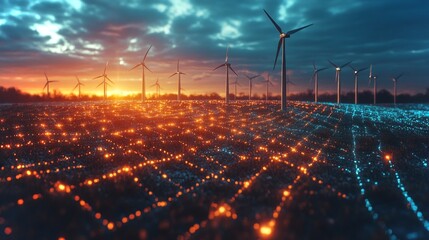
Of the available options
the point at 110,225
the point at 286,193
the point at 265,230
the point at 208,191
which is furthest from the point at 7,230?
the point at 286,193

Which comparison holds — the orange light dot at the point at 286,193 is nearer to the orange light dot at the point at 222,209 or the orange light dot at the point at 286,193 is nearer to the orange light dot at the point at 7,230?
the orange light dot at the point at 222,209

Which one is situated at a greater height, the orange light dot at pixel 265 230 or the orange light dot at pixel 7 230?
the orange light dot at pixel 7 230

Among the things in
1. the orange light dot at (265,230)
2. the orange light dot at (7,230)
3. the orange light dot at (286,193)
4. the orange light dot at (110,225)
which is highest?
the orange light dot at (110,225)

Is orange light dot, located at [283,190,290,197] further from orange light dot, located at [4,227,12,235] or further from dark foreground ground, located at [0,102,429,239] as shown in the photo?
orange light dot, located at [4,227,12,235]

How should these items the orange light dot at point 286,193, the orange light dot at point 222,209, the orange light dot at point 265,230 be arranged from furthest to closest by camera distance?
1. the orange light dot at point 286,193
2. the orange light dot at point 222,209
3. the orange light dot at point 265,230

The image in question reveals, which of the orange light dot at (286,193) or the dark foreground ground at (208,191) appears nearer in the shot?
the dark foreground ground at (208,191)

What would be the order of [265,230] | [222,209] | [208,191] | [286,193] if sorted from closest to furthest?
1. [265,230]
2. [222,209]
3. [286,193]
4. [208,191]

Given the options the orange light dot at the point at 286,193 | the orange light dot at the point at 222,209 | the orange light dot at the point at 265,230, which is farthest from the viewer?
the orange light dot at the point at 286,193

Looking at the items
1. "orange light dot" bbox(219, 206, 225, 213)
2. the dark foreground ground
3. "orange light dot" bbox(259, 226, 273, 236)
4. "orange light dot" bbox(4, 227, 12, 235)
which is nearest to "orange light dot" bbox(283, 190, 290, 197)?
the dark foreground ground

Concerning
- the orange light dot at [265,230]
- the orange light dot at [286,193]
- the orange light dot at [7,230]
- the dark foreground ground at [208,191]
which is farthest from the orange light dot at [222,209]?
the orange light dot at [7,230]

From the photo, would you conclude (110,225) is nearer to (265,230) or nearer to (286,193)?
(265,230)

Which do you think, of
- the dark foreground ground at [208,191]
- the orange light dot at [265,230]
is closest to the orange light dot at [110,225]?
the dark foreground ground at [208,191]

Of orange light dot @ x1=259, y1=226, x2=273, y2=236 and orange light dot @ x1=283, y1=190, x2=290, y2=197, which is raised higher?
orange light dot @ x1=283, y1=190, x2=290, y2=197

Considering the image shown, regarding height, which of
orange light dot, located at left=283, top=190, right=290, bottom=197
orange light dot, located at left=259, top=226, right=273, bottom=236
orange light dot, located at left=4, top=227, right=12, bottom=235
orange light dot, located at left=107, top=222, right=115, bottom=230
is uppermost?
orange light dot, located at left=107, top=222, right=115, bottom=230
